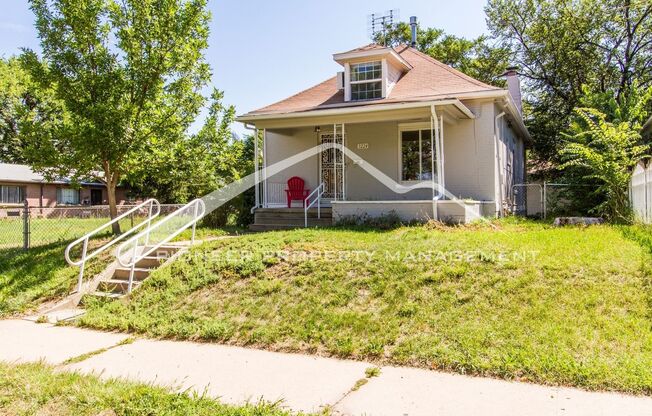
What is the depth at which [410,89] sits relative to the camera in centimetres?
1333

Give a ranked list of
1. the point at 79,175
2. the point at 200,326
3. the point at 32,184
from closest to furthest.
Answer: the point at 200,326
the point at 79,175
the point at 32,184

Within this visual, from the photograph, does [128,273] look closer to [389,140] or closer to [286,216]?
[286,216]

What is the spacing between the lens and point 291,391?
148 inches

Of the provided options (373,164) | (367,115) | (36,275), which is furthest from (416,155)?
(36,275)

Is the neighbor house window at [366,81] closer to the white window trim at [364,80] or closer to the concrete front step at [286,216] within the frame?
the white window trim at [364,80]

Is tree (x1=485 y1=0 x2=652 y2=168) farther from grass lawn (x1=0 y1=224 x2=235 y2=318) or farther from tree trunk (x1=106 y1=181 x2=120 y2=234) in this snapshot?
grass lawn (x1=0 y1=224 x2=235 y2=318)

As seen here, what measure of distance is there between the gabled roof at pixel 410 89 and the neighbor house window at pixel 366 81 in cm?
41

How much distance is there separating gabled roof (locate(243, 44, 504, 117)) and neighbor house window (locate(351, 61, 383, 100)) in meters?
0.41

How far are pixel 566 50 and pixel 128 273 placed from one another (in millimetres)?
21473

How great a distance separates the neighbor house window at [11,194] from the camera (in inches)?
1166

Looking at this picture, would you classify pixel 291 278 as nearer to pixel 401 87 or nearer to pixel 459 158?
pixel 459 158

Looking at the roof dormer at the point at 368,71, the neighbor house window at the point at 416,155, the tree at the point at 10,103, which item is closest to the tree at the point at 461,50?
the roof dormer at the point at 368,71

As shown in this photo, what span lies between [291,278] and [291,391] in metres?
2.76

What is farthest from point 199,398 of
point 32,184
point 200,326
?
point 32,184
